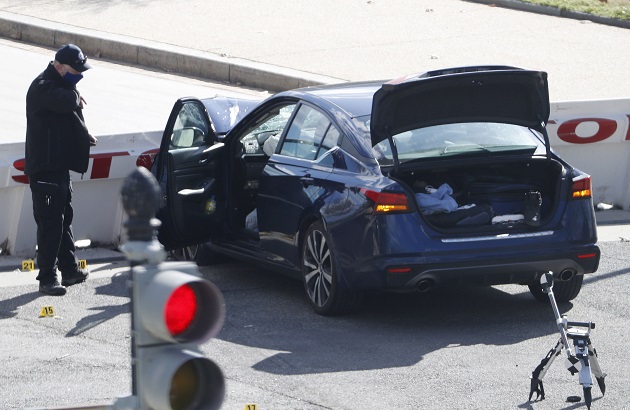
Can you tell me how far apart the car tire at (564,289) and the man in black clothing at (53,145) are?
340cm

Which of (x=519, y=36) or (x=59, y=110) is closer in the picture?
(x=59, y=110)

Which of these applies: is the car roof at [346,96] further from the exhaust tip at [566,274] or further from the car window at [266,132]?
the exhaust tip at [566,274]

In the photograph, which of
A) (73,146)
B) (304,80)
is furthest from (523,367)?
(304,80)

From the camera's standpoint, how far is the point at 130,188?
138 inches

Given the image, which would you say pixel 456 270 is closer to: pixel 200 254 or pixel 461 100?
pixel 461 100

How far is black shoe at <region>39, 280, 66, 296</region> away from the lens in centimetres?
904

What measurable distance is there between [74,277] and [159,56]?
975 centimetres

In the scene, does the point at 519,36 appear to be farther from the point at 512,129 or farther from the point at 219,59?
the point at 512,129

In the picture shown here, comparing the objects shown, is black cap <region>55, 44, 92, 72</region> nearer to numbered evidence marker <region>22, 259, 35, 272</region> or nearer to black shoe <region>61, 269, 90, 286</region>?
black shoe <region>61, 269, 90, 286</region>

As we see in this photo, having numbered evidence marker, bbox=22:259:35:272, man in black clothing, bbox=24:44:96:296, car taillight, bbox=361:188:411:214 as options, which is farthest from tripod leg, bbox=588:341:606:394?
numbered evidence marker, bbox=22:259:35:272

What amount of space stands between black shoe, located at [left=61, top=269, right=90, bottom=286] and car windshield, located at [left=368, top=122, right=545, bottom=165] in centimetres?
271

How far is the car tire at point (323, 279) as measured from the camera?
8.20m

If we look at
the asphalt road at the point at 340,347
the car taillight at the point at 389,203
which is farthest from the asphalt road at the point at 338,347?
the car taillight at the point at 389,203

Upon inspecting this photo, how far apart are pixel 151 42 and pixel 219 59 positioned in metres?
1.87
